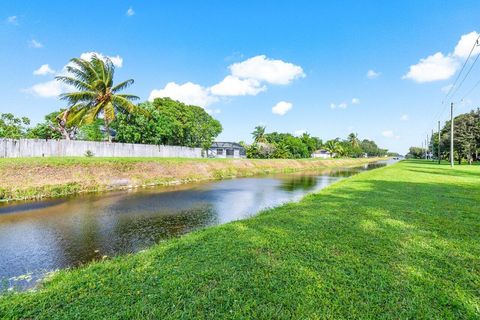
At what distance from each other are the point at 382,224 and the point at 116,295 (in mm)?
6189

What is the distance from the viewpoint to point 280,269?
13.5ft

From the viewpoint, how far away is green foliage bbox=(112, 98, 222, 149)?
3369 centimetres

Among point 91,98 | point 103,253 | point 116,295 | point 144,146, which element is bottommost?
point 103,253

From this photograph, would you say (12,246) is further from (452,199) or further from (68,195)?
(452,199)

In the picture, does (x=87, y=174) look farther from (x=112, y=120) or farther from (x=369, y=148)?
(x=369, y=148)

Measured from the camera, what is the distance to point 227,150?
223ft

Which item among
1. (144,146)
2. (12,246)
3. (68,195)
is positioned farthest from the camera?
(144,146)

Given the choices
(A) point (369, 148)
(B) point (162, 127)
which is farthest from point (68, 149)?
(A) point (369, 148)

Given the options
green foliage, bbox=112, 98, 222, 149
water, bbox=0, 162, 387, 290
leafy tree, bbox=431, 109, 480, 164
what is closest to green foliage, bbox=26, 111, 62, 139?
green foliage, bbox=112, 98, 222, 149

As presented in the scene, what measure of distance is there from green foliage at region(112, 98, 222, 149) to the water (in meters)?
20.2

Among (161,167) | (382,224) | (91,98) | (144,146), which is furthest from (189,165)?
(382,224)

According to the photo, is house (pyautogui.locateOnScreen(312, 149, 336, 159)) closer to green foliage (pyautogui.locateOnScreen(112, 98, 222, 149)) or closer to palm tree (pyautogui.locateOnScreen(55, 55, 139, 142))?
green foliage (pyautogui.locateOnScreen(112, 98, 222, 149))

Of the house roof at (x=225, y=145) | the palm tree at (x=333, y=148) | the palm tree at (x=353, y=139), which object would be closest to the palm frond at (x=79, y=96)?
the house roof at (x=225, y=145)

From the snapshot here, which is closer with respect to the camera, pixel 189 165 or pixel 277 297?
pixel 277 297
